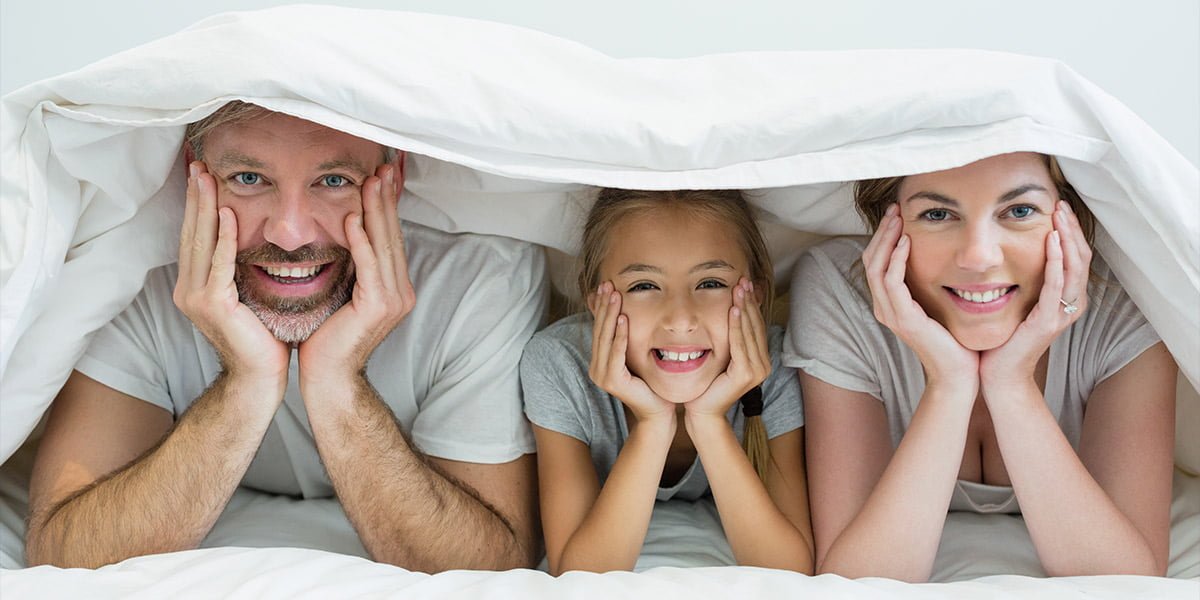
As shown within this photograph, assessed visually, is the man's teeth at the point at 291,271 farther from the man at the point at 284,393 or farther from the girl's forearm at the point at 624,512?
the girl's forearm at the point at 624,512

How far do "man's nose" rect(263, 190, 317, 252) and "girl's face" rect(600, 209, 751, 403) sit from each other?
1.23ft

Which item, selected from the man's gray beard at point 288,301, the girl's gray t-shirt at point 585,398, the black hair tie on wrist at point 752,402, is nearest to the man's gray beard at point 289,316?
the man's gray beard at point 288,301

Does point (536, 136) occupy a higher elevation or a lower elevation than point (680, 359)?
higher

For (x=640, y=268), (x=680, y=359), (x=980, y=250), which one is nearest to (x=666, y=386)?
(x=680, y=359)

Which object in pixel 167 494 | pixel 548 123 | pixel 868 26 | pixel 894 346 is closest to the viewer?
pixel 548 123

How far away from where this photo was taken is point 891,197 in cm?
129

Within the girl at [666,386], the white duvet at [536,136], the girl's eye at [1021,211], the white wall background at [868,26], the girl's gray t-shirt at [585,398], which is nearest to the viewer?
the white duvet at [536,136]

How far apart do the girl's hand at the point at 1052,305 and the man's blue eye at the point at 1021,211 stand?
28 mm

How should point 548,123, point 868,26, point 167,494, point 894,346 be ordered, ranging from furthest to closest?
point 868,26 < point 894,346 < point 167,494 < point 548,123

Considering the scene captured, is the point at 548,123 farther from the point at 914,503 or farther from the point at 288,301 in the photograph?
the point at 914,503

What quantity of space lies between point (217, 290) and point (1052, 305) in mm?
951

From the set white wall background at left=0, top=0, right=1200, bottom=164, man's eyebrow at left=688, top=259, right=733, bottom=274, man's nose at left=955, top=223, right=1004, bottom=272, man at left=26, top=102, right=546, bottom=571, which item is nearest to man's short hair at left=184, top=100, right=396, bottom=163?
man at left=26, top=102, right=546, bottom=571

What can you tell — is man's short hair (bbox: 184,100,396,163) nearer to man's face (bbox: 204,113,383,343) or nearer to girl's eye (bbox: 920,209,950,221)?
man's face (bbox: 204,113,383,343)

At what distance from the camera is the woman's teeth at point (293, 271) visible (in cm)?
131
